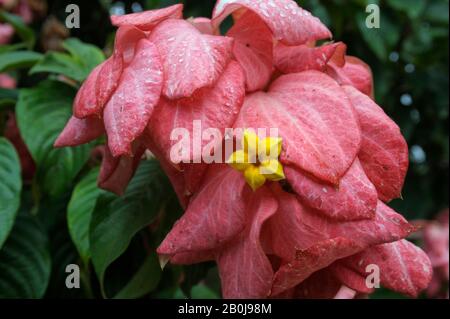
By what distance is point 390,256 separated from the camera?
43cm

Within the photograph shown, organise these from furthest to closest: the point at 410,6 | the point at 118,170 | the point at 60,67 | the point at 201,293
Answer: the point at 410,6 < the point at 201,293 < the point at 60,67 < the point at 118,170

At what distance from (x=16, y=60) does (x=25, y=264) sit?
218 mm

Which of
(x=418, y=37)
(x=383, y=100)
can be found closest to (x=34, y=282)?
(x=383, y=100)

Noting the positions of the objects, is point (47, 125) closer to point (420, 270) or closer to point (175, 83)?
point (175, 83)

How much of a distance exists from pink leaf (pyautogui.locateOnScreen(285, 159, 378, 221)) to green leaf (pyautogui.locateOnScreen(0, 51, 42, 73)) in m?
0.37

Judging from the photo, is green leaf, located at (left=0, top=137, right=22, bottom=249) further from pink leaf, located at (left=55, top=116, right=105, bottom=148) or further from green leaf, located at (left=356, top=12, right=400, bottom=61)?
green leaf, located at (left=356, top=12, right=400, bottom=61)

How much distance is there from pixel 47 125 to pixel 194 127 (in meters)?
0.24

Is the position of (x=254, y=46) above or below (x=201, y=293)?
above

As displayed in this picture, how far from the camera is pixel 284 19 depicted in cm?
43

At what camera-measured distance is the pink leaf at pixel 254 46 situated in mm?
451

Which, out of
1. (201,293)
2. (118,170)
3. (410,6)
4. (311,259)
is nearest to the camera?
(311,259)

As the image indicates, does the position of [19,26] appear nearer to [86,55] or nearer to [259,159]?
[86,55]

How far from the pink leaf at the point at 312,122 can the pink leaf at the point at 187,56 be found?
39mm

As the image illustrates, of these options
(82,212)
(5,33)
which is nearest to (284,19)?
(82,212)
